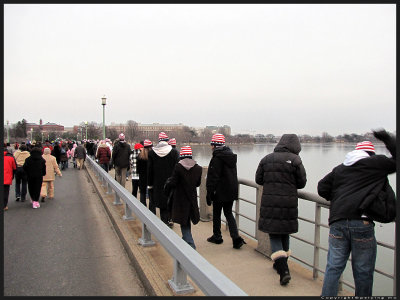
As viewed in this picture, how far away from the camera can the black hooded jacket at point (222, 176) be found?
5.46 metres

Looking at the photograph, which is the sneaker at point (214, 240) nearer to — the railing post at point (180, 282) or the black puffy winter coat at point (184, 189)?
the black puffy winter coat at point (184, 189)

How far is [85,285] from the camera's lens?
4652 millimetres

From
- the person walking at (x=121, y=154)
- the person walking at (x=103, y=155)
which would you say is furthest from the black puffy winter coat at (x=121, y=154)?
the person walking at (x=103, y=155)

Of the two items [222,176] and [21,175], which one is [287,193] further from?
[21,175]

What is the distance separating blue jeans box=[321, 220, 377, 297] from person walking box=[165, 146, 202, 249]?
2.23 m

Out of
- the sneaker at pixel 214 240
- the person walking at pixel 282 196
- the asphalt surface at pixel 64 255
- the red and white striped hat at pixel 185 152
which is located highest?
the red and white striped hat at pixel 185 152

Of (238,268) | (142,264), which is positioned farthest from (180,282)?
(238,268)

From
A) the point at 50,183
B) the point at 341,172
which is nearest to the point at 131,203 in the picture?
the point at 341,172

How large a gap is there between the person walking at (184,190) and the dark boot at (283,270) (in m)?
1.45

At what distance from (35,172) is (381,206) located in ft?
31.3

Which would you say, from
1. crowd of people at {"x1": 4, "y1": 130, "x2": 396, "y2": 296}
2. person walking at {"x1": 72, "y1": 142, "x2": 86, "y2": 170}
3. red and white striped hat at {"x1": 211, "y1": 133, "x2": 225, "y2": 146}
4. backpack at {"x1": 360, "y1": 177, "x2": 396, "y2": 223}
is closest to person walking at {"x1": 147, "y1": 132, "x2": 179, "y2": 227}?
crowd of people at {"x1": 4, "y1": 130, "x2": 396, "y2": 296}

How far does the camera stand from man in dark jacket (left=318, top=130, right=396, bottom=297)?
3.31 m

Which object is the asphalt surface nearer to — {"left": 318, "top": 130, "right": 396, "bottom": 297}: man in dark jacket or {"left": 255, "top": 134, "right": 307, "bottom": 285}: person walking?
{"left": 255, "top": 134, "right": 307, "bottom": 285}: person walking

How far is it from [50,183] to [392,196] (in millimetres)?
10822
